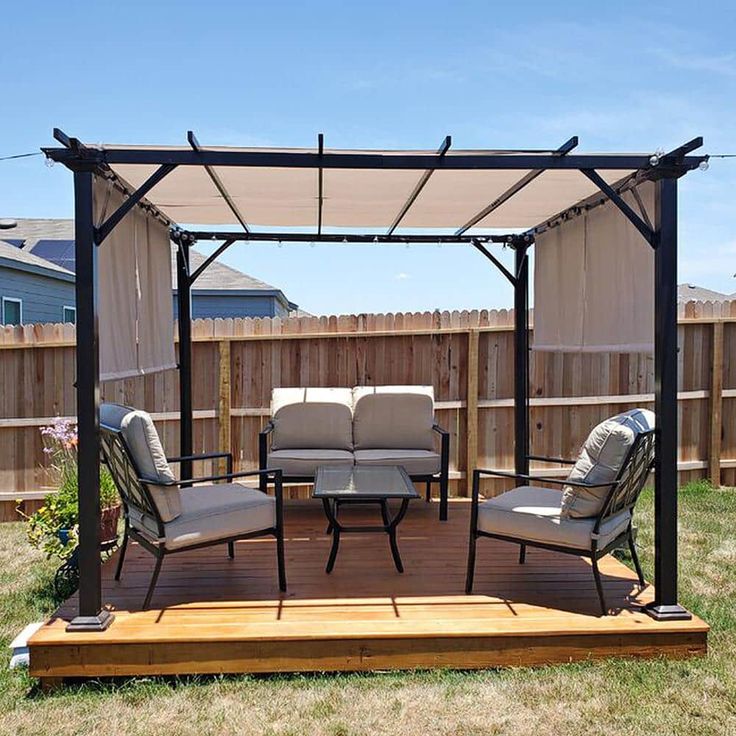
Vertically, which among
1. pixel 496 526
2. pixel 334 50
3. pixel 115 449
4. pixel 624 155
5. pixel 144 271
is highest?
pixel 334 50

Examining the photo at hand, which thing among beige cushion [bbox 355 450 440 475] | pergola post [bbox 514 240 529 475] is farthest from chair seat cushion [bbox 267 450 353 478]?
pergola post [bbox 514 240 529 475]

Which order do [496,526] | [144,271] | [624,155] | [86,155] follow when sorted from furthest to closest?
1. [144,271]
2. [496,526]
3. [624,155]
4. [86,155]

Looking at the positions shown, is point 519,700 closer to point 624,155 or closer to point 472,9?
point 624,155

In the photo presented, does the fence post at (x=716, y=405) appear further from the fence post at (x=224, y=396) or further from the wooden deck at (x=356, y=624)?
the fence post at (x=224, y=396)

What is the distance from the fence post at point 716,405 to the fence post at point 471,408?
256 cm

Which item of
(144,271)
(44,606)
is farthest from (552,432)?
(44,606)

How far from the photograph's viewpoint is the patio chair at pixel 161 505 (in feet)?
11.3

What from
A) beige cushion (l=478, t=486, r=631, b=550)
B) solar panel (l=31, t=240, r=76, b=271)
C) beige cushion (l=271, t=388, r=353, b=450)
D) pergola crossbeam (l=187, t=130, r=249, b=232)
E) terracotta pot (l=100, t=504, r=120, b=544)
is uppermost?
solar panel (l=31, t=240, r=76, b=271)

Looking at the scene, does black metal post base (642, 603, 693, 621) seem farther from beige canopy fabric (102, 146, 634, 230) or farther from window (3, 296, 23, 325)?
window (3, 296, 23, 325)

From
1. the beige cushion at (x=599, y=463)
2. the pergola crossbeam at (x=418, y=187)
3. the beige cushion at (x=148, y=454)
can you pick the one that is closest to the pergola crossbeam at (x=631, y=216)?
the pergola crossbeam at (x=418, y=187)

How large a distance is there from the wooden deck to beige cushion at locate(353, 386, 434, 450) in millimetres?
1962

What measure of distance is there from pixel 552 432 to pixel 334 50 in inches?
169

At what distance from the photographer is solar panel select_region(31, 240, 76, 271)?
44.2ft

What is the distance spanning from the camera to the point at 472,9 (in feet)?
19.9
